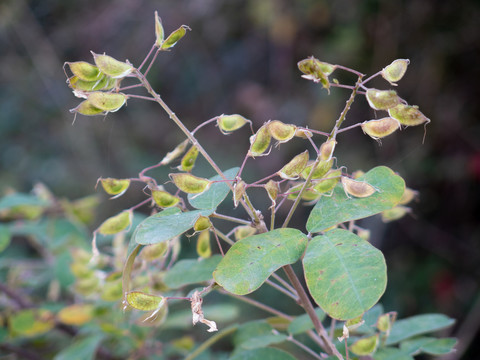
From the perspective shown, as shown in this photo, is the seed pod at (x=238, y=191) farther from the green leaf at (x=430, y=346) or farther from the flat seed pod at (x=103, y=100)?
the green leaf at (x=430, y=346)

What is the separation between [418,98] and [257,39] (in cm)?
96

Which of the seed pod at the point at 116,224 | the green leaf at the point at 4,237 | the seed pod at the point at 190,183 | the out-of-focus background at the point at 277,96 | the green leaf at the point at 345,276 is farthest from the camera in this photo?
the out-of-focus background at the point at 277,96

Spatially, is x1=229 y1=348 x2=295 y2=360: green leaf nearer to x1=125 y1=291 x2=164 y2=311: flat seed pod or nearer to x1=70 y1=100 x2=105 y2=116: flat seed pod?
x1=125 y1=291 x2=164 y2=311: flat seed pod

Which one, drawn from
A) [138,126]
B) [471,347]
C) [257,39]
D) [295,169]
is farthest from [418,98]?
[295,169]

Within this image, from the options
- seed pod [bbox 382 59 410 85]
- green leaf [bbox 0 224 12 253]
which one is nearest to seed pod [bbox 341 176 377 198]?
seed pod [bbox 382 59 410 85]

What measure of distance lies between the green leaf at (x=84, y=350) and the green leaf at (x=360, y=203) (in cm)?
58

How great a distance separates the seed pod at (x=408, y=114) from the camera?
505mm

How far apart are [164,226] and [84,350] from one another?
1.74ft

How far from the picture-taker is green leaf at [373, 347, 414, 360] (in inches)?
24.1

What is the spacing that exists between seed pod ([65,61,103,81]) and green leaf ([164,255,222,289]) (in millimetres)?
295

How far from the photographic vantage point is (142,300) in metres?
0.52

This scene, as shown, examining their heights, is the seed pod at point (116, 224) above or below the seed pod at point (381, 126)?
below

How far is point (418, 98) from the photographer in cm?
228

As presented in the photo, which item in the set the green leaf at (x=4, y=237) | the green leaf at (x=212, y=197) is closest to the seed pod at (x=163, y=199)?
the green leaf at (x=212, y=197)
